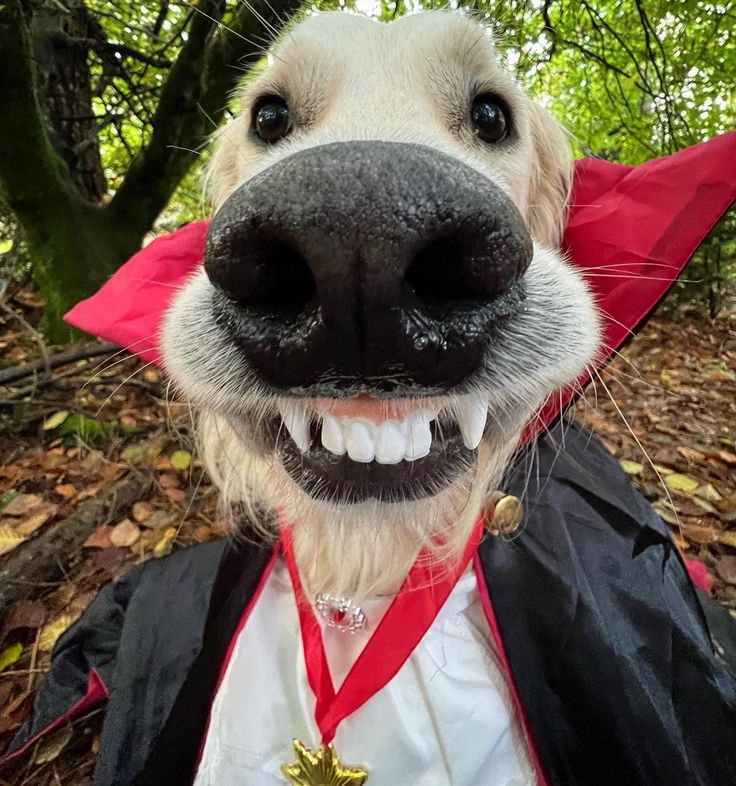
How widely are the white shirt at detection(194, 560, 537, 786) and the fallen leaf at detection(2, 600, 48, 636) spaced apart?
1198mm

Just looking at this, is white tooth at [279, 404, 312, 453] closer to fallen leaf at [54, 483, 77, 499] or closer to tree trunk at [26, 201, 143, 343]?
fallen leaf at [54, 483, 77, 499]

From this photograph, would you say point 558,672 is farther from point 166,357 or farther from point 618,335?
point 166,357

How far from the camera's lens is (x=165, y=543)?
267cm

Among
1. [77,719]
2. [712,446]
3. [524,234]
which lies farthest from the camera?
A: [712,446]

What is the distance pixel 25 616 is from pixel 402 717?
173 centimetres

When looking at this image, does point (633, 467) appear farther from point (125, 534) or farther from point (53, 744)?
point (53, 744)

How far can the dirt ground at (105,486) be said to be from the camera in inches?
83.4

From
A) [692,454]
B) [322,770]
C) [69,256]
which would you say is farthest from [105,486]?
[692,454]

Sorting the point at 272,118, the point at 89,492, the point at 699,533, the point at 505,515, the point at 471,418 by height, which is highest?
the point at 272,118

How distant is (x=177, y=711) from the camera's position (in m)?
1.53

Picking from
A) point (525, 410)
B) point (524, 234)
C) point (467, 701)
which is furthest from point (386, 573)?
point (524, 234)

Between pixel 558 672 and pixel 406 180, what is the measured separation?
50.6 inches

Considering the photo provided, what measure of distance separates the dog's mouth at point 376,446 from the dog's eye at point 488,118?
805mm

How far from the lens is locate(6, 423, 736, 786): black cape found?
1.35m
